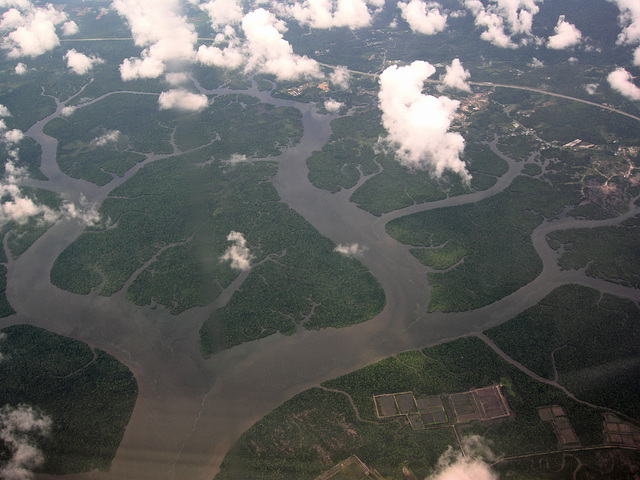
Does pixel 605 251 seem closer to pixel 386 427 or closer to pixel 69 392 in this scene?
pixel 386 427

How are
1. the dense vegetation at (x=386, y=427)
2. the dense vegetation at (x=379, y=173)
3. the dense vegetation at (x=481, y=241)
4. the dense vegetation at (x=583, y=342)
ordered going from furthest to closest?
the dense vegetation at (x=379, y=173) → the dense vegetation at (x=481, y=241) → the dense vegetation at (x=583, y=342) → the dense vegetation at (x=386, y=427)

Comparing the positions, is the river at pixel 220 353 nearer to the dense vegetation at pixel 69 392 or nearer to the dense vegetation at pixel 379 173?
→ the dense vegetation at pixel 69 392

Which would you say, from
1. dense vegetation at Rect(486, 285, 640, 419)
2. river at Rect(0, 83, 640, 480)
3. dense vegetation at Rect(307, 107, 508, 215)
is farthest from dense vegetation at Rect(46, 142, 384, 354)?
dense vegetation at Rect(486, 285, 640, 419)

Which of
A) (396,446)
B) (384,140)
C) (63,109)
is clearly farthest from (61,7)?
(396,446)

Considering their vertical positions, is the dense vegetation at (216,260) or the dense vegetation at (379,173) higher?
the dense vegetation at (379,173)

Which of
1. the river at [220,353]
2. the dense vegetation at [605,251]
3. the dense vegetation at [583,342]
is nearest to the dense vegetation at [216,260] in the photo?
the river at [220,353]

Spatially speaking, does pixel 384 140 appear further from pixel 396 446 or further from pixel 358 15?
pixel 358 15
